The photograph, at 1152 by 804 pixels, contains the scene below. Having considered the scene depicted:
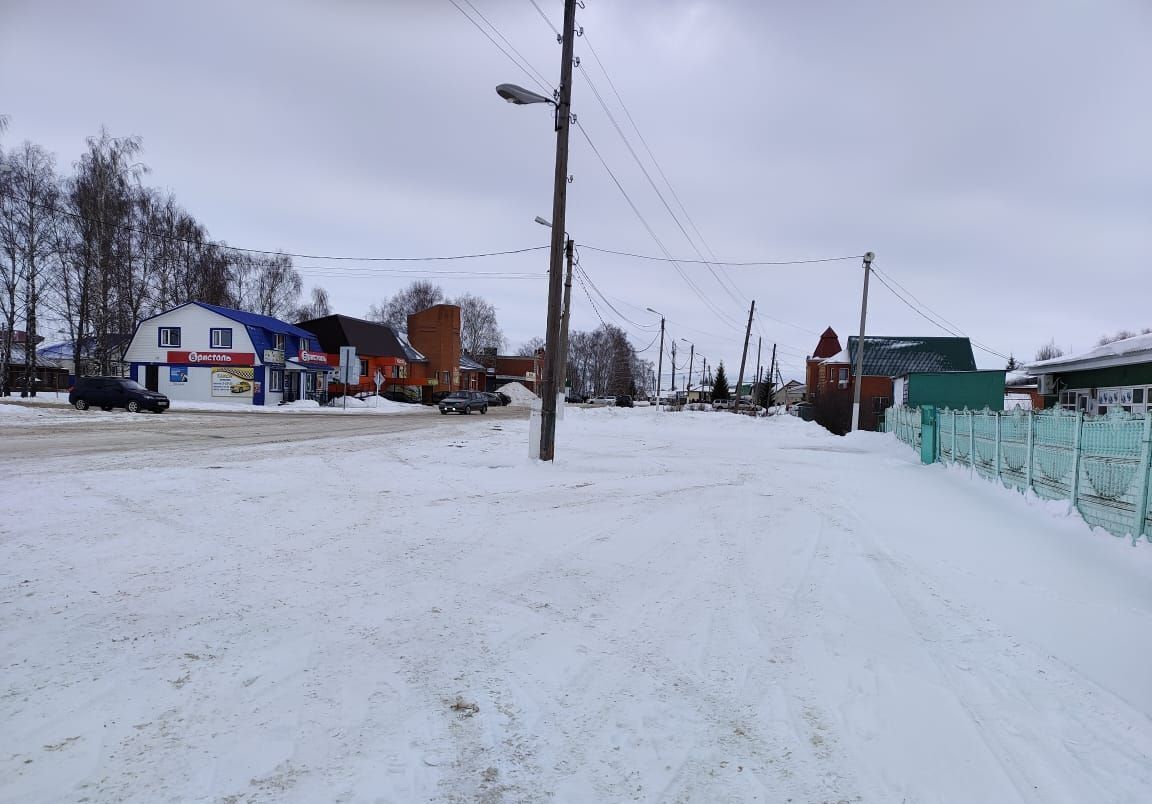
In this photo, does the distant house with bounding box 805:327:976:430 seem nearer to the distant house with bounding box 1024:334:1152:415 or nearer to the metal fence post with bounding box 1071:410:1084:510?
the distant house with bounding box 1024:334:1152:415

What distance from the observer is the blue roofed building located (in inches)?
1622

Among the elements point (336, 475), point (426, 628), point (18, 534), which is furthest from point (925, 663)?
point (336, 475)

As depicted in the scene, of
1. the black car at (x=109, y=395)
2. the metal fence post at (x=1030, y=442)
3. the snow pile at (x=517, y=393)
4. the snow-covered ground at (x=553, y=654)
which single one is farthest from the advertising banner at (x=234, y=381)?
the snow pile at (x=517, y=393)

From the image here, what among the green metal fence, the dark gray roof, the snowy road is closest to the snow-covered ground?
the green metal fence

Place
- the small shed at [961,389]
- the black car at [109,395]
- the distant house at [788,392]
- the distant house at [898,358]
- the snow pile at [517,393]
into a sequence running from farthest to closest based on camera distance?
the distant house at [788,392]
the snow pile at [517,393]
the distant house at [898,358]
the small shed at [961,389]
the black car at [109,395]

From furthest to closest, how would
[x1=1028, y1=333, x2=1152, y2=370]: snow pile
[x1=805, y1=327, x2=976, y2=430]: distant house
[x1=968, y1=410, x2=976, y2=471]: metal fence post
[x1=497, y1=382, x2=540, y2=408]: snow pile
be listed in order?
[x1=497, y1=382, x2=540, y2=408]: snow pile
[x1=805, y1=327, x2=976, y2=430]: distant house
[x1=1028, y1=333, x2=1152, y2=370]: snow pile
[x1=968, y1=410, x2=976, y2=471]: metal fence post

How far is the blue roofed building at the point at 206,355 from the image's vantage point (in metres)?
41.2

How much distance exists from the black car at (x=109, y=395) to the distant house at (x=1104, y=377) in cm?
3344

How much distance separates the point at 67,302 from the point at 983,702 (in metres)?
43.5

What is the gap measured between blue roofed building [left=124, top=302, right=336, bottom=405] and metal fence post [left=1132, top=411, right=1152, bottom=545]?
143ft

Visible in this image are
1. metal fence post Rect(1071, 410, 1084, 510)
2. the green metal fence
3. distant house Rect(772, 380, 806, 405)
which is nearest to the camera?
the green metal fence

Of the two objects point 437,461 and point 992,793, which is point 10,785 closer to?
point 992,793

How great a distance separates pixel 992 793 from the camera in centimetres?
263

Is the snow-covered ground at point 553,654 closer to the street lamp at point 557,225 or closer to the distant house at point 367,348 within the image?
the street lamp at point 557,225
